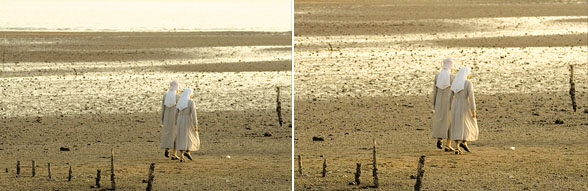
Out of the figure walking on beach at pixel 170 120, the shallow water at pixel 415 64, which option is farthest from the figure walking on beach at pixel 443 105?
the shallow water at pixel 415 64

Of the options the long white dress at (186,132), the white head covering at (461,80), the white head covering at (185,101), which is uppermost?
the white head covering at (461,80)

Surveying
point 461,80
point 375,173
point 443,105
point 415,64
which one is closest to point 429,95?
point 415,64

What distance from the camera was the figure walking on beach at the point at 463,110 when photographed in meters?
16.6

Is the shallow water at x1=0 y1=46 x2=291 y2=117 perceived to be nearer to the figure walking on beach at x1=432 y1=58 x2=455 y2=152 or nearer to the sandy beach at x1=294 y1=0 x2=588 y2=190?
the sandy beach at x1=294 y1=0 x2=588 y2=190

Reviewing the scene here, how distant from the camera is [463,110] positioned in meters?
16.7

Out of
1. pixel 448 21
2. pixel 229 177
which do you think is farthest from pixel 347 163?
pixel 448 21

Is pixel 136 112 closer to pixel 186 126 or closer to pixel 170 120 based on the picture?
pixel 170 120

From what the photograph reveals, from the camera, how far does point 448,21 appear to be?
43.7m

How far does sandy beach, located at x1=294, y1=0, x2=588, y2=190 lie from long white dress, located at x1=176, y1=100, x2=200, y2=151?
157 centimetres

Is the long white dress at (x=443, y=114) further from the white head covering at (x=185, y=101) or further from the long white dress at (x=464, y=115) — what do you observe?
the white head covering at (x=185, y=101)

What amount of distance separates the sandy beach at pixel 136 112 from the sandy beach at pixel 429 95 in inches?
32.2

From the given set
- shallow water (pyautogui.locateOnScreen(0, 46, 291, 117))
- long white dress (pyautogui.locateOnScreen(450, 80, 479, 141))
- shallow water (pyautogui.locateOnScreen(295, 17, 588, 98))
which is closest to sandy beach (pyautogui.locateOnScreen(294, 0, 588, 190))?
shallow water (pyautogui.locateOnScreen(295, 17, 588, 98))

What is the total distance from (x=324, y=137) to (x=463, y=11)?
2935cm

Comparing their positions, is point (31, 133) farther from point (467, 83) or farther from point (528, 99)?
point (528, 99)
